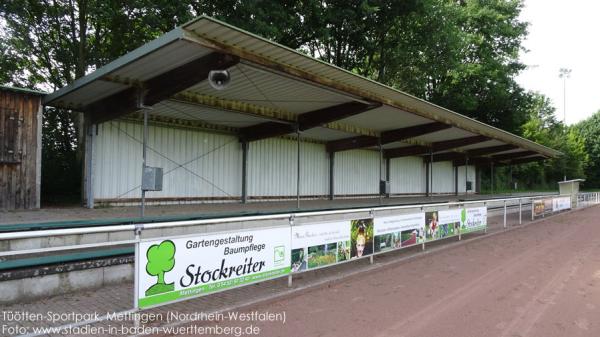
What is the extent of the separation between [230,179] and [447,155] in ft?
60.8

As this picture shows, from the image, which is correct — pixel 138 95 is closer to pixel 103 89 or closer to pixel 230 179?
pixel 103 89

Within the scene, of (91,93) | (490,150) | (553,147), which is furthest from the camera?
(553,147)

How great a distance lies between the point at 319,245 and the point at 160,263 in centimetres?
300

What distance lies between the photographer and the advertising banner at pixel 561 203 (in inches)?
821

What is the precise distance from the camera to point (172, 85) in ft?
33.3

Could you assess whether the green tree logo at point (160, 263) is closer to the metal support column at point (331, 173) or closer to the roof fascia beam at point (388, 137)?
the roof fascia beam at point (388, 137)

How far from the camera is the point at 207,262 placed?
16.3 ft

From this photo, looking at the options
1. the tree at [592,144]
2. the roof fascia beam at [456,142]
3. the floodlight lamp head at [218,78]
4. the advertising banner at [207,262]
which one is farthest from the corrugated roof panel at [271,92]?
the tree at [592,144]

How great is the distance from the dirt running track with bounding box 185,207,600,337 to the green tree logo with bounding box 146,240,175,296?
91 centimetres

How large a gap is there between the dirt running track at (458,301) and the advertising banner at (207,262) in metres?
0.53

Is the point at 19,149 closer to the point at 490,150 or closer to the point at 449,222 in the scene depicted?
the point at 449,222

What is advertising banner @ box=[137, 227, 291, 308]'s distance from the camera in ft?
14.4

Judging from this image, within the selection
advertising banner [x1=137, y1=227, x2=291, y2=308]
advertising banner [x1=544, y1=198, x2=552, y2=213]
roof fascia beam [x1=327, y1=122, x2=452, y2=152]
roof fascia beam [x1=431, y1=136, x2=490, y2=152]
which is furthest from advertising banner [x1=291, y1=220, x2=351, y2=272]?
roof fascia beam [x1=431, y1=136, x2=490, y2=152]

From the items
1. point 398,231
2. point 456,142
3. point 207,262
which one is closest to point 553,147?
point 456,142
